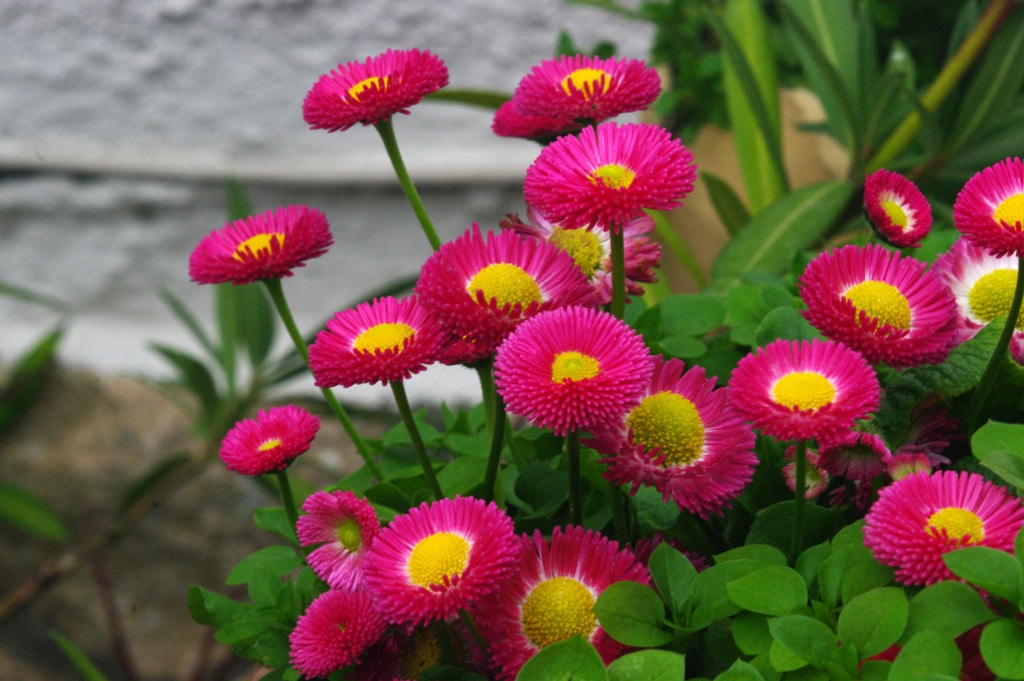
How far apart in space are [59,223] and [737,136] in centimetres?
122

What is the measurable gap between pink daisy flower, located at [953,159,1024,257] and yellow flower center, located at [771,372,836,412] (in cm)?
6

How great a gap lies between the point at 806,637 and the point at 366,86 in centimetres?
24

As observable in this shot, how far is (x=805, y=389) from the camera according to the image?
276 mm

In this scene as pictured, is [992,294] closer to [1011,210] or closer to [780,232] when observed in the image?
[1011,210]

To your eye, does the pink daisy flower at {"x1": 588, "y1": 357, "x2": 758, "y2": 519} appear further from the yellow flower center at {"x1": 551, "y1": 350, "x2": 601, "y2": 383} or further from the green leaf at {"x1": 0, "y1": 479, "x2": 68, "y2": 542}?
the green leaf at {"x1": 0, "y1": 479, "x2": 68, "y2": 542}

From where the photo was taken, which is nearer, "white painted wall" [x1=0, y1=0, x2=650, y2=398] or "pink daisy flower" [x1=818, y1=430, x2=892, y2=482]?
"pink daisy flower" [x1=818, y1=430, x2=892, y2=482]

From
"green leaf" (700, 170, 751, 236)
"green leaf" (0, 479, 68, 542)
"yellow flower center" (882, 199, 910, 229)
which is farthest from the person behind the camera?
"green leaf" (0, 479, 68, 542)

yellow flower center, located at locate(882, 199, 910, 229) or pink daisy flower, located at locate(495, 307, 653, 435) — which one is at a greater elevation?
yellow flower center, located at locate(882, 199, 910, 229)

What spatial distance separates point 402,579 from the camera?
27 cm

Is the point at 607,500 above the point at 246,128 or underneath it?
above

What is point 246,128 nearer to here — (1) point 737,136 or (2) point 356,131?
(2) point 356,131

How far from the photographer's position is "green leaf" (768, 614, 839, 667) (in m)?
0.27

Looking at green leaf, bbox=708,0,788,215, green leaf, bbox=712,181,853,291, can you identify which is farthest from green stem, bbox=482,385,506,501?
green leaf, bbox=708,0,788,215

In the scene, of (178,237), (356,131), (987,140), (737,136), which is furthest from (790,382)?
(178,237)
